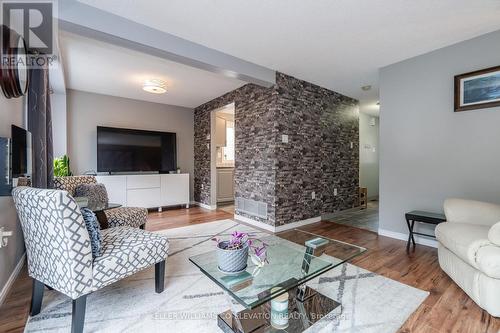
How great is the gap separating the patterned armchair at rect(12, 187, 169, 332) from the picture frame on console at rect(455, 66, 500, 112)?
3520mm

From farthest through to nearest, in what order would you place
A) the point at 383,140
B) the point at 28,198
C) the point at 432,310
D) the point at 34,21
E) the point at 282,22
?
the point at 383,140
the point at 282,22
the point at 34,21
the point at 432,310
the point at 28,198

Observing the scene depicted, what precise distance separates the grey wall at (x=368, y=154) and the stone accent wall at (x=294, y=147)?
3.87ft

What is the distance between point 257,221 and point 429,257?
222cm

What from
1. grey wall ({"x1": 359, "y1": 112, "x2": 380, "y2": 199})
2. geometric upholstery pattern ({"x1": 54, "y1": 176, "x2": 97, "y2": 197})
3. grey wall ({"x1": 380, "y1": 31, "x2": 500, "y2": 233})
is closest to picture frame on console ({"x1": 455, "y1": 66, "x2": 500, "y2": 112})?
grey wall ({"x1": 380, "y1": 31, "x2": 500, "y2": 233})

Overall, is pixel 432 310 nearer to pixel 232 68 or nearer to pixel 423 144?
pixel 423 144

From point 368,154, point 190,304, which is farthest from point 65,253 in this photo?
point 368,154

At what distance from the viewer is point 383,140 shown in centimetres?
331

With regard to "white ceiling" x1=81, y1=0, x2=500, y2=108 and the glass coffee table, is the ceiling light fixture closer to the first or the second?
"white ceiling" x1=81, y1=0, x2=500, y2=108

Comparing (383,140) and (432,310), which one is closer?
(432,310)

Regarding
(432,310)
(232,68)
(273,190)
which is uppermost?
(232,68)

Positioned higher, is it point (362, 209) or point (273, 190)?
point (273, 190)

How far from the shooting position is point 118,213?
105 inches

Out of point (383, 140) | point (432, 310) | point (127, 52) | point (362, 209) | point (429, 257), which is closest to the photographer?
point (432, 310)

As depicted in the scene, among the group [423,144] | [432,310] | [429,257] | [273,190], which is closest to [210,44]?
[273,190]
